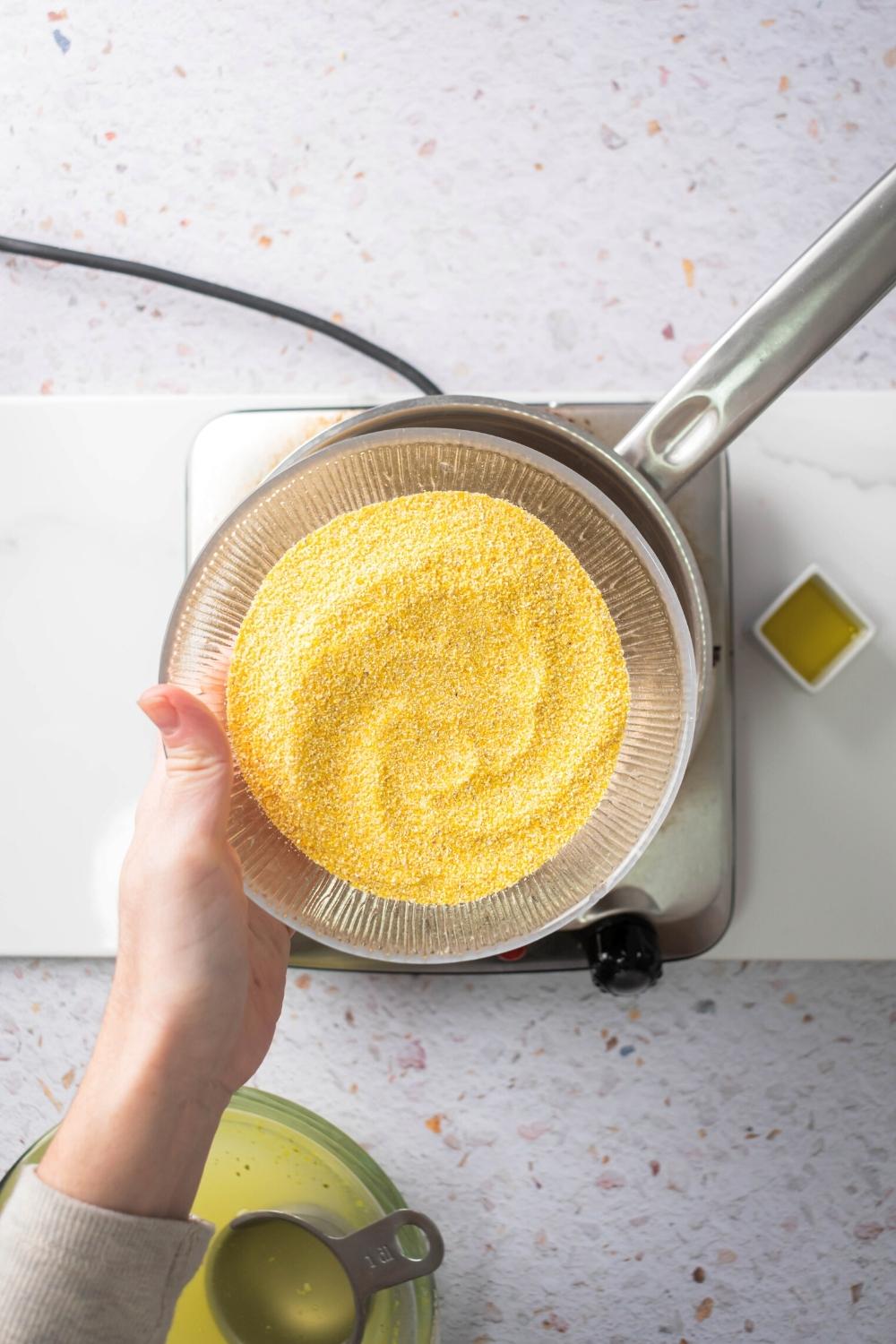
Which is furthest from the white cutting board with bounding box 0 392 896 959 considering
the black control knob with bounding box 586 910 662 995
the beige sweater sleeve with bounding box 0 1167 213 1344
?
the beige sweater sleeve with bounding box 0 1167 213 1344

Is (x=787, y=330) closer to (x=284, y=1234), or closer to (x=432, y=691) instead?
(x=432, y=691)

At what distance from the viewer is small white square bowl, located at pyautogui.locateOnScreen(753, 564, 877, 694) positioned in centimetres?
72

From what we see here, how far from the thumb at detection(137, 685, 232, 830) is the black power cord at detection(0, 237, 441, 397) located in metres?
0.41

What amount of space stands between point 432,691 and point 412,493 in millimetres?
118

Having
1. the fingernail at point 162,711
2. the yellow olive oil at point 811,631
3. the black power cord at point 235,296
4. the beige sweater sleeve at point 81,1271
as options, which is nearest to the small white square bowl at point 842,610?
the yellow olive oil at point 811,631

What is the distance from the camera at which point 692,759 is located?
673 mm

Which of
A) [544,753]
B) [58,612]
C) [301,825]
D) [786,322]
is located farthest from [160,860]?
[786,322]

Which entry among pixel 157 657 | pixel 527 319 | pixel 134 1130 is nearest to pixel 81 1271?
pixel 134 1130

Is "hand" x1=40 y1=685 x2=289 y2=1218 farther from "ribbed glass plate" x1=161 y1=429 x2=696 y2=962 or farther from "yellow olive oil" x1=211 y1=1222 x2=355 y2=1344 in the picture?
"yellow olive oil" x1=211 y1=1222 x2=355 y2=1344

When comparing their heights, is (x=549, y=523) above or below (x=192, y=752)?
above

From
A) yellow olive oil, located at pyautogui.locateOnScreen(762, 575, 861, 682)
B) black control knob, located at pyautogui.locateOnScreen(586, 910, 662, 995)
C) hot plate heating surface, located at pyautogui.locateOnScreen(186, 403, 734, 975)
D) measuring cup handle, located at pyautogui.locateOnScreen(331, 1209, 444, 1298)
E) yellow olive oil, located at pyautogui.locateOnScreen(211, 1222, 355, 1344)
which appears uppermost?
yellow olive oil, located at pyautogui.locateOnScreen(762, 575, 861, 682)

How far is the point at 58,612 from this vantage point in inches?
31.0

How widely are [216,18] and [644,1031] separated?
906mm

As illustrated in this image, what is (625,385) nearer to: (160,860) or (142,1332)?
(160,860)
